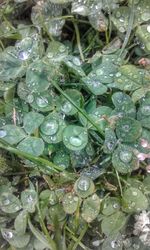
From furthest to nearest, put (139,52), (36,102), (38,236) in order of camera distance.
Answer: (139,52)
(36,102)
(38,236)

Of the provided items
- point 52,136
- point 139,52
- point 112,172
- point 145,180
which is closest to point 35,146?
point 52,136

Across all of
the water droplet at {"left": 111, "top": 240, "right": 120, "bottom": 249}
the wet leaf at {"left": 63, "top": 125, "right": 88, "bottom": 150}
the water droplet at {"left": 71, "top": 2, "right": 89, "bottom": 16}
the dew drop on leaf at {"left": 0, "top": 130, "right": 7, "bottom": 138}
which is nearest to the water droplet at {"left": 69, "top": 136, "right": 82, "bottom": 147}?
the wet leaf at {"left": 63, "top": 125, "right": 88, "bottom": 150}

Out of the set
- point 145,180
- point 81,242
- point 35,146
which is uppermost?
point 35,146

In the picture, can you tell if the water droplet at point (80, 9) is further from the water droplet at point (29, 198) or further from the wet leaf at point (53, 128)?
Answer: the water droplet at point (29, 198)

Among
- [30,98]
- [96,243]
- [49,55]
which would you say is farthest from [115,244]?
[49,55]

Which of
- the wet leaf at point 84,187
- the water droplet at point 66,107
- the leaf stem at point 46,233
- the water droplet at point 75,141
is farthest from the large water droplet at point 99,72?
the leaf stem at point 46,233

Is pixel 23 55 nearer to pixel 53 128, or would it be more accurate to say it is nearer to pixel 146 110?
pixel 53 128

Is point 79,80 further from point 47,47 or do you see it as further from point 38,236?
point 38,236
